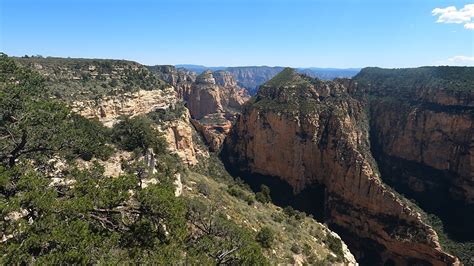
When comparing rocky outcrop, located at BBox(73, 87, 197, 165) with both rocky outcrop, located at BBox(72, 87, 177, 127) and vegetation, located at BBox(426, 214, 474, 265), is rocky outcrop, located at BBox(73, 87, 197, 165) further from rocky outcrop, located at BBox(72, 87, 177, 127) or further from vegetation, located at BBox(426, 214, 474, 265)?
vegetation, located at BBox(426, 214, 474, 265)

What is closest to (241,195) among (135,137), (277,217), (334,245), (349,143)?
(277,217)

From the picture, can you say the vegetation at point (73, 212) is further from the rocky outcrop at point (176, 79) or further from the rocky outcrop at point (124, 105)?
the rocky outcrop at point (176, 79)

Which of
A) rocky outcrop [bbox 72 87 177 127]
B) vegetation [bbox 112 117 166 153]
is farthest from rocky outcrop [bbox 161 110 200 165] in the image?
vegetation [bbox 112 117 166 153]

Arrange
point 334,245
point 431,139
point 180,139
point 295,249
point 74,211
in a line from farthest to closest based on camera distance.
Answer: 1. point 431,139
2. point 180,139
3. point 334,245
4. point 295,249
5. point 74,211

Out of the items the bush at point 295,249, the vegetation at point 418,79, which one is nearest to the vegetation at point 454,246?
the vegetation at point 418,79

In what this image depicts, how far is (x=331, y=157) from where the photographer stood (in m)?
69.0

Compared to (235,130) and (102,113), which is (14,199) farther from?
(235,130)

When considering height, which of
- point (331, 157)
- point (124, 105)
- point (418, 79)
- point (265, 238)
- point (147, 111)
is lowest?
point (331, 157)

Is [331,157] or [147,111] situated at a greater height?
[147,111]

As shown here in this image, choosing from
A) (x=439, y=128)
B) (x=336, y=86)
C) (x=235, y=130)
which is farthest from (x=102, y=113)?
(x=439, y=128)

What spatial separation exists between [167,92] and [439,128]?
1944 inches

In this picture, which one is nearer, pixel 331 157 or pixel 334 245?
pixel 334 245

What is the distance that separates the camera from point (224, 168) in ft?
249

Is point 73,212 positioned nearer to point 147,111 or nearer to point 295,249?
point 295,249
